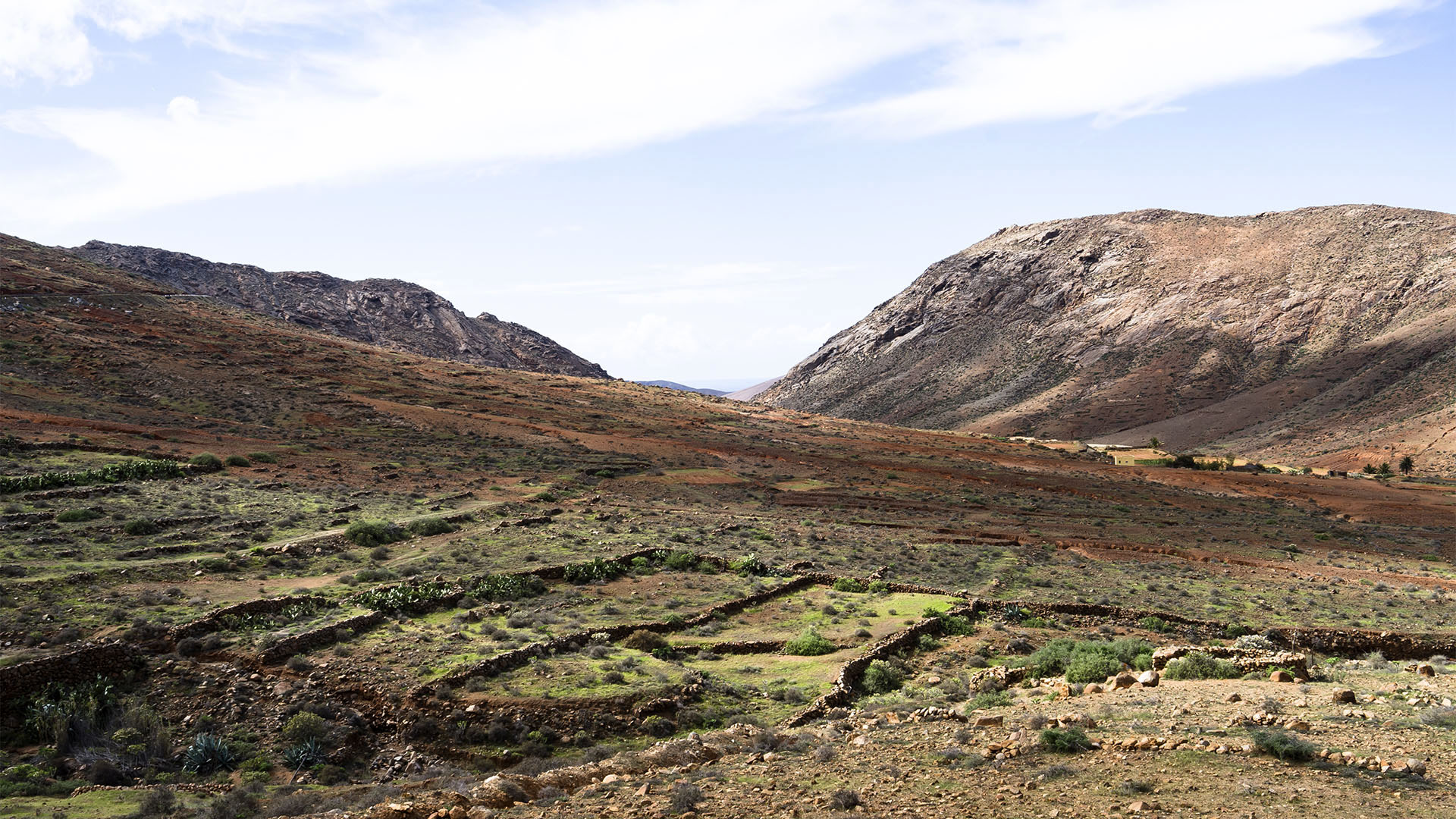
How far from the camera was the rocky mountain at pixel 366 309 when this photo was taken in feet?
383

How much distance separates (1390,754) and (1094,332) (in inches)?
4723

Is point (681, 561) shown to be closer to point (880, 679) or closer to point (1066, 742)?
point (880, 679)

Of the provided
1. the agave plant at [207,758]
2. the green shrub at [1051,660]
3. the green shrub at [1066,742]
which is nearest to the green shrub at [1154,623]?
the green shrub at [1051,660]

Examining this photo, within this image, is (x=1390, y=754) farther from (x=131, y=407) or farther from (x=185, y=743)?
(x=131, y=407)

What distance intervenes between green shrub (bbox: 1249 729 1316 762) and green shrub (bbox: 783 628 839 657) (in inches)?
384

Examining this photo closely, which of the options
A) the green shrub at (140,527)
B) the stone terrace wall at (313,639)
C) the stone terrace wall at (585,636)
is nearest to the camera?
the stone terrace wall at (585,636)

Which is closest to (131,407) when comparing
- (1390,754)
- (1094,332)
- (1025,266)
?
(1390,754)

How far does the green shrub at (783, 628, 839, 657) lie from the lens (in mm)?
18797

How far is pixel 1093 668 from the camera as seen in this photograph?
1465 cm

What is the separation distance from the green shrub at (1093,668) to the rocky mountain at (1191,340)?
223 feet

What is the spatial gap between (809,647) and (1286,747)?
10.4 meters

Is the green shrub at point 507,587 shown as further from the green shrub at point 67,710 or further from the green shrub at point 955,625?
the green shrub at point 955,625

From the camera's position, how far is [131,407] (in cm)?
5259

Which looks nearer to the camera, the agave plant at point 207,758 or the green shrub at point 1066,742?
the green shrub at point 1066,742
